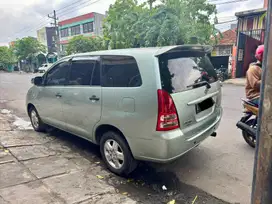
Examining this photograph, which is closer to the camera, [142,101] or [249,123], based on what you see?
[142,101]

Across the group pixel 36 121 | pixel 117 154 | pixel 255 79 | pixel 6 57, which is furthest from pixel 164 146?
pixel 6 57

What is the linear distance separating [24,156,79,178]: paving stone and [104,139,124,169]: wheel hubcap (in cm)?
53

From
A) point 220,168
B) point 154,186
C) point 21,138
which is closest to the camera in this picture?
point 154,186

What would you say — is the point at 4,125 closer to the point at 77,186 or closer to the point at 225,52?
the point at 77,186

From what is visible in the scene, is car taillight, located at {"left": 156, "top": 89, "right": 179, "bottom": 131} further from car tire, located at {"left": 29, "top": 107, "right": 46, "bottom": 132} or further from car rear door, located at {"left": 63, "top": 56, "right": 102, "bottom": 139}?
car tire, located at {"left": 29, "top": 107, "right": 46, "bottom": 132}

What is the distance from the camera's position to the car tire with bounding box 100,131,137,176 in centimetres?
298

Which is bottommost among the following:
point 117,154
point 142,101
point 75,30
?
point 117,154

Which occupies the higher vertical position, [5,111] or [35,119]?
[35,119]

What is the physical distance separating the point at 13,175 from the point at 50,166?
501 millimetres

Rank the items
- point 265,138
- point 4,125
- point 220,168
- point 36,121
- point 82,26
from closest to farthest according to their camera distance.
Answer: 1. point 265,138
2. point 220,168
3. point 36,121
4. point 4,125
5. point 82,26

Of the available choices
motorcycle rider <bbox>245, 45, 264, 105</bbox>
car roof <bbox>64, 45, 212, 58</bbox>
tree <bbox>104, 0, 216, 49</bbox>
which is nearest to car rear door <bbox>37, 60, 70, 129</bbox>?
car roof <bbox>64, 45, 212, 58</bbox>

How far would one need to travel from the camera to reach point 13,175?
9.82ft

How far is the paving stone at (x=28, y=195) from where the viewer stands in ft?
8.08

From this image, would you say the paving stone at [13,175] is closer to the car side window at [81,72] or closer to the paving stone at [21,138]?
the paving stone at [21,138]
